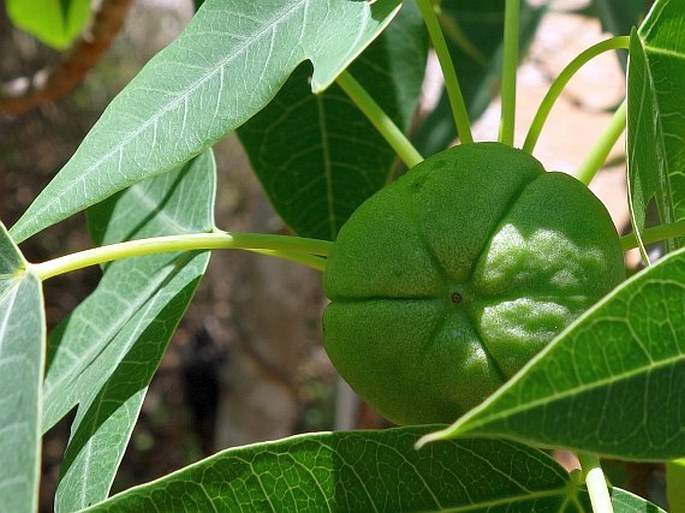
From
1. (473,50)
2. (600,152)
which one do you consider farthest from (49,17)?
(600,152)

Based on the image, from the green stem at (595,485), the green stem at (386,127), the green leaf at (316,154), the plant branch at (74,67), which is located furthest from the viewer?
the plant branch at (74,67)

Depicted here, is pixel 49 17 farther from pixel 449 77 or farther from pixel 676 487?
pixel 676 487

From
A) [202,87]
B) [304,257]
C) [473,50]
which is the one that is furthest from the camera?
[473,50]

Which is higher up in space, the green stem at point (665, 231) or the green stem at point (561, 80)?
the green stem at point (561, 80)

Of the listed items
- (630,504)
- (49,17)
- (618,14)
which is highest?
(49,17)

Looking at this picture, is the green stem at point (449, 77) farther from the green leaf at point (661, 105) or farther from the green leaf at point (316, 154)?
the green leaf at point (316, 154)

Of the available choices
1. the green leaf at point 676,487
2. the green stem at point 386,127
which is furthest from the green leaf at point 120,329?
the green leaf at point 676,487
